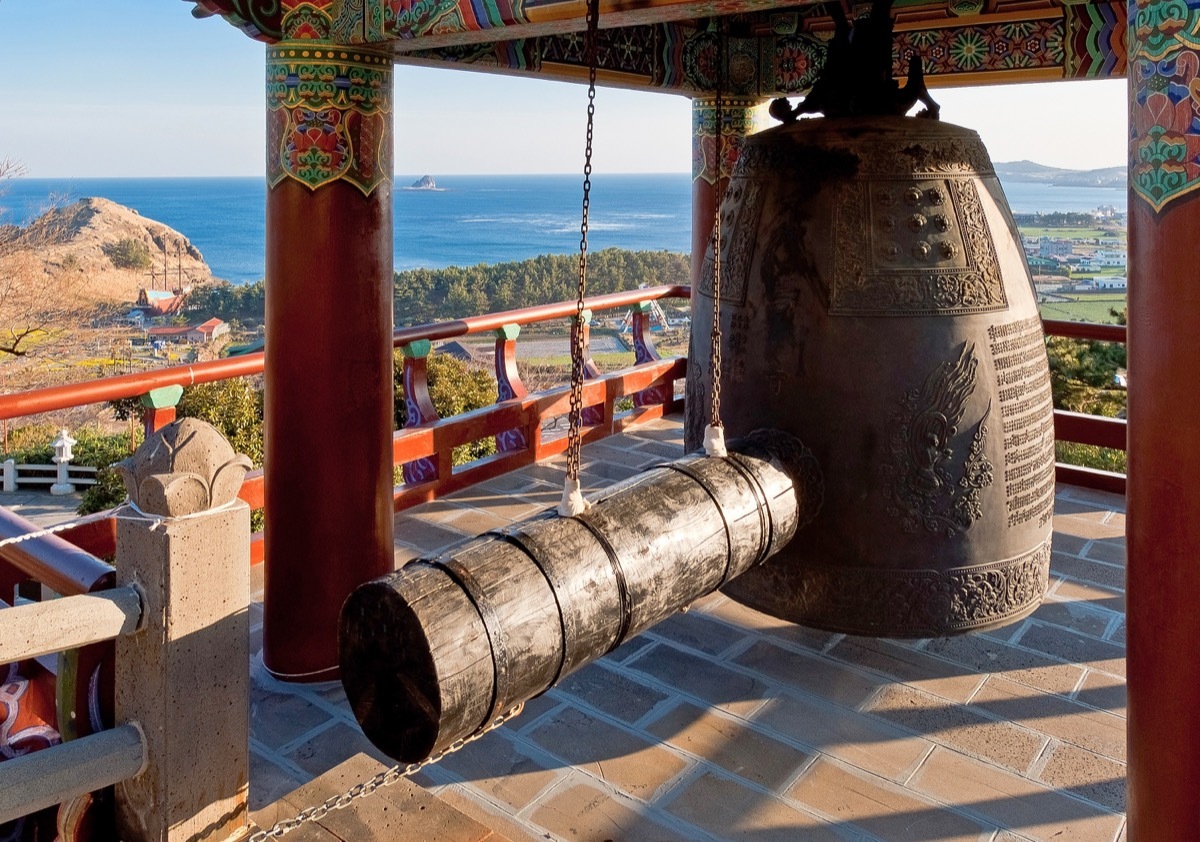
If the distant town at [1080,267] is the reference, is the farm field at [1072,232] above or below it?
above

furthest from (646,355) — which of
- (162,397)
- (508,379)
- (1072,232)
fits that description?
(1072,232)

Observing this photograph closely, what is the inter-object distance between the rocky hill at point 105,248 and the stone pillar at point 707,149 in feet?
42.3

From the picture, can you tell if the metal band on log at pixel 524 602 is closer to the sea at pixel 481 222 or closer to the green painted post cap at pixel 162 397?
the green painted post cap at pixel 162 397

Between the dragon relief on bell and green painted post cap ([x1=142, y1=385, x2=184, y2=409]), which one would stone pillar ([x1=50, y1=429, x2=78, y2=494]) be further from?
the dragon relief on bell

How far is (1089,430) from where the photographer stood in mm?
5926

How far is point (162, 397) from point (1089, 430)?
5014mm

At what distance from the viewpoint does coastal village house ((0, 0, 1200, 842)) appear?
164 centimetres

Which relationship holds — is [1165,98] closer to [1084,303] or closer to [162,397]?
A: [162,397]

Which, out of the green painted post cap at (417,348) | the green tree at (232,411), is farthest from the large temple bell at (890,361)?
the green tree at (232,411)

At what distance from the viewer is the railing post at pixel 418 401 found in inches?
222

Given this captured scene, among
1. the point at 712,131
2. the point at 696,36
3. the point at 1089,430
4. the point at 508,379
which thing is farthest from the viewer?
the point at 508,379

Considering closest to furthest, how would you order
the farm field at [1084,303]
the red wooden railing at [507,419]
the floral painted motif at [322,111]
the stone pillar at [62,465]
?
the floral painted motif at [322,111] → the red wooden railing at [507,419] → the stone pillar at [62,465] → the farm field at [1084,303]

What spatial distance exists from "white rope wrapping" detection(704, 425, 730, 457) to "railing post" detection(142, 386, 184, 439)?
2.69 metres

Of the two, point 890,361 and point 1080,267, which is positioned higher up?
point 1080,267
